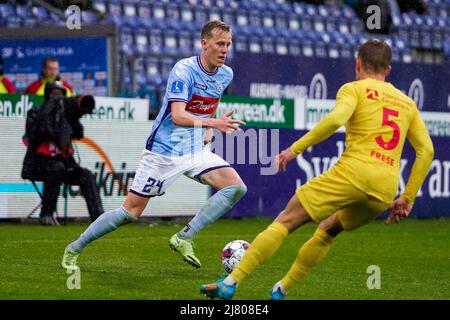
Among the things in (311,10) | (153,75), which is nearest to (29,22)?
(153,75)

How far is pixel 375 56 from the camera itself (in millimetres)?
7102

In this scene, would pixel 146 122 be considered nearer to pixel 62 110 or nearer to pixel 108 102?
pixel 108 102

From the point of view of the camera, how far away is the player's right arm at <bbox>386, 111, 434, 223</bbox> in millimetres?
7207

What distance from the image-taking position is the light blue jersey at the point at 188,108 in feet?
29.6

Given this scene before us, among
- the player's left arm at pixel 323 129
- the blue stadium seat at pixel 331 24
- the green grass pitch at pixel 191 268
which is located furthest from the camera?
the blue stadium seat at pixel 331 24

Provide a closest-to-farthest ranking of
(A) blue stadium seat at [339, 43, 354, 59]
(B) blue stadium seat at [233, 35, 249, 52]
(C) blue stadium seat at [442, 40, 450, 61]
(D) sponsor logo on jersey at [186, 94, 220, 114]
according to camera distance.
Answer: (D) sponsor logo on jersey at [186, 94, 220, 114], (B) blue stadium seat at [233, 35, 249, 52], (A) blue stadium seat at [339, 43, 354, 59], (C) blue stadium seat at [442, 40, 450, 61]

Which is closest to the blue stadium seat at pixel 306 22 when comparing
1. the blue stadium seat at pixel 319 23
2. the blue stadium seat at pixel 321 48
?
the blue stadium seat at pixel 319 23

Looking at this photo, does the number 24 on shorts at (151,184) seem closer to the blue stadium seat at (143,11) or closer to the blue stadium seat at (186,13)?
the blue stadium seat at (143,11)

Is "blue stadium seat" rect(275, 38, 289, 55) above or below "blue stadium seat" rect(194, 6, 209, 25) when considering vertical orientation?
below

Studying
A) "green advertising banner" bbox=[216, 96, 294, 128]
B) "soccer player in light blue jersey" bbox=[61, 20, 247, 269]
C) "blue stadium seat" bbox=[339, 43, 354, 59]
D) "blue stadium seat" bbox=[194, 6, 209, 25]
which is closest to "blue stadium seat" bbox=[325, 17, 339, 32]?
"blue stadium seat" bbox=[339, 43, 354, 59]

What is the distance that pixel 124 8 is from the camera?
21781mm

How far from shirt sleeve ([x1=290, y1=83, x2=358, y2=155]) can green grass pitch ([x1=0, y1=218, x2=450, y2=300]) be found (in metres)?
1.31

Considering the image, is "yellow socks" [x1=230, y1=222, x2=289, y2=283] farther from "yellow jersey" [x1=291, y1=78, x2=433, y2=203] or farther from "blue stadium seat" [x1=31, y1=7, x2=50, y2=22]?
"blue stadium seat" [x1=31, y1=7, x2=50, y2=22]

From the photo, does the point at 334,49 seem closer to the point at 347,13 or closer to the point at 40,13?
the point at 347,13
